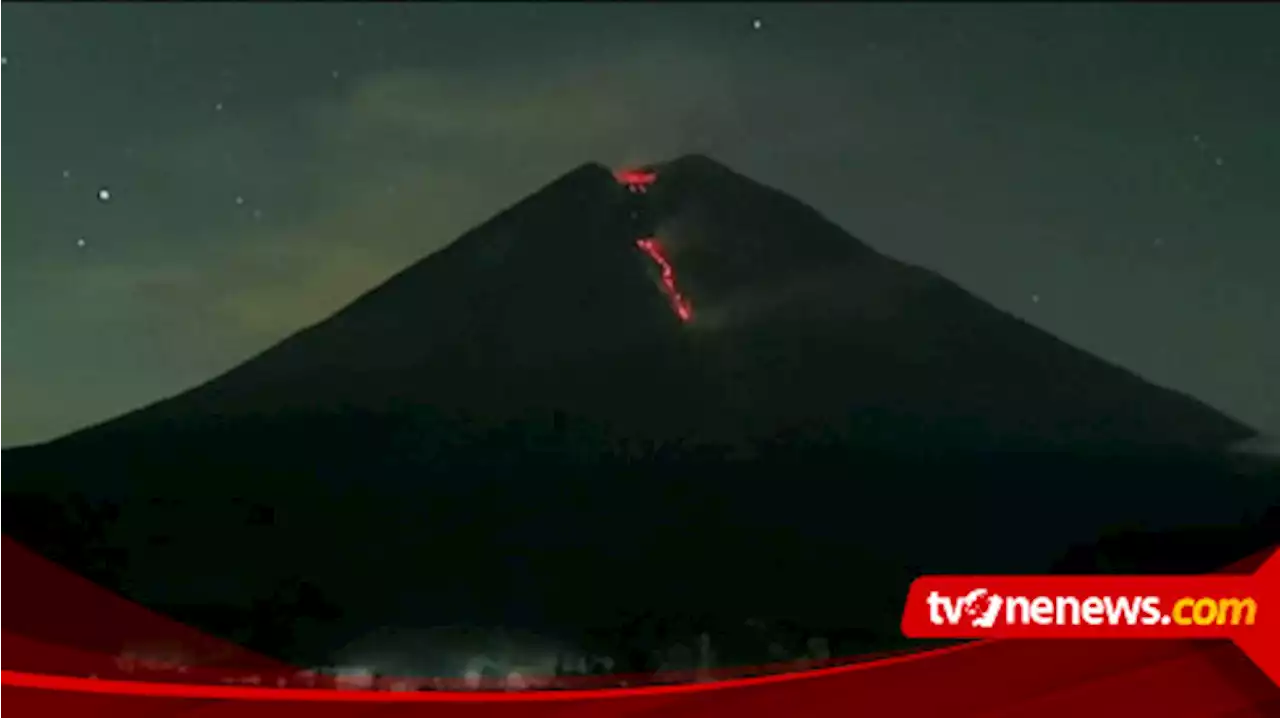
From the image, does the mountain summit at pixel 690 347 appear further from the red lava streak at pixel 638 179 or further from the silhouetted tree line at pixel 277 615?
the silhouetted tree line at pixel 277 615

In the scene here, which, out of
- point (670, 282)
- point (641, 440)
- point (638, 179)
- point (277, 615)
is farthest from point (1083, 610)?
point (638, 179)

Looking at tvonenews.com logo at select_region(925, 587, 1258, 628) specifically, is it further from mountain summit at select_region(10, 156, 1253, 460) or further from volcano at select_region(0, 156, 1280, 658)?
mountain summit at select_region(10, 156, 1253, 460)

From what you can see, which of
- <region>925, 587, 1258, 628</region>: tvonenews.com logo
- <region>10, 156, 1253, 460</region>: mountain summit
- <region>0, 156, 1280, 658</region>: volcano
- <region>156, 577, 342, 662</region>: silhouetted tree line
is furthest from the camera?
<region>10, 156, 1253, 460</region>: mountain summit

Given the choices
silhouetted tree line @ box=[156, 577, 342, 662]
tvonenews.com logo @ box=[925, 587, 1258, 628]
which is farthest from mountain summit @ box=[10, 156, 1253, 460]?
tvonenews.com logo @ box=[925, 587, 1258, 628]

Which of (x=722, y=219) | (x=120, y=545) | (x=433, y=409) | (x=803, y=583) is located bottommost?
(x=803, y=583)

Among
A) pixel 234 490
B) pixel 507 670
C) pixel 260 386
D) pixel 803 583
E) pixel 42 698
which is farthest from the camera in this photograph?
pixel 260 386

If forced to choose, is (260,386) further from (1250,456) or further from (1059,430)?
(1250,456)

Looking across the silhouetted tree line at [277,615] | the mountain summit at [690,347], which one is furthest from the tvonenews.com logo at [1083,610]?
the mountain summit at [690,347]

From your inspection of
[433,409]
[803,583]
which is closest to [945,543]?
Result: [803,583]
